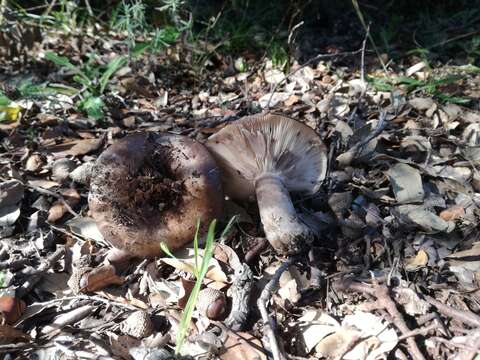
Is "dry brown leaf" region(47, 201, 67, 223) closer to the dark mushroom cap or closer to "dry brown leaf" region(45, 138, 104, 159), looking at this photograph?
"dry brown leaf" region(45, 138, 104, 159)

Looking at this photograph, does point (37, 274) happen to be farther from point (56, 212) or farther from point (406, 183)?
point (406, 183)

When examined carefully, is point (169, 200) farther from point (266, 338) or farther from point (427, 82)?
point (427, 82)

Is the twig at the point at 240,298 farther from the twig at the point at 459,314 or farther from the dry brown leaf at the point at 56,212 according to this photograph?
the dry brown leaf at the point at 56,212

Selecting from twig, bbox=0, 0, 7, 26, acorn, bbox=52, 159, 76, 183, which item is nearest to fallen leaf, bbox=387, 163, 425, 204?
acorn, bbox=52, 159, 76, 183

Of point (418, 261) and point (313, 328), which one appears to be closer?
point (313, 328)

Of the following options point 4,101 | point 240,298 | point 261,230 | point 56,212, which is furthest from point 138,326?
point 4,101

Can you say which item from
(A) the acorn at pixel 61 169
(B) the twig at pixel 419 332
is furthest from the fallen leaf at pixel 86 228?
(B) the twig at pixel 419 332
